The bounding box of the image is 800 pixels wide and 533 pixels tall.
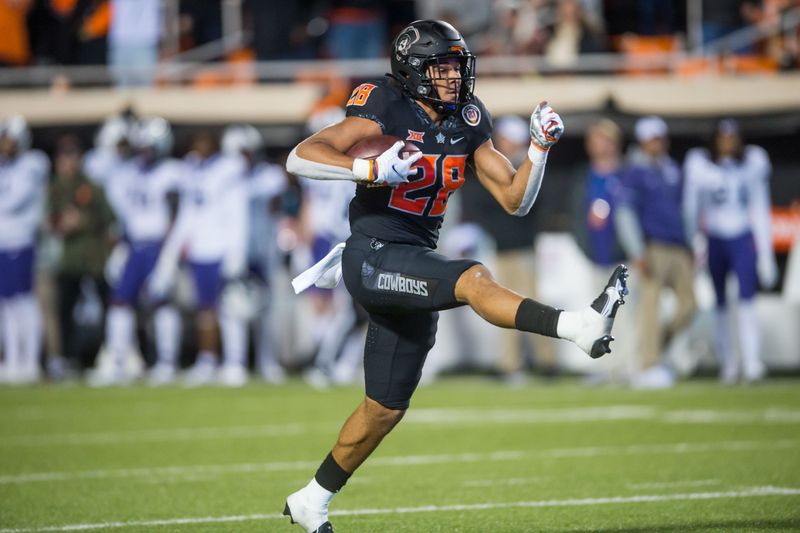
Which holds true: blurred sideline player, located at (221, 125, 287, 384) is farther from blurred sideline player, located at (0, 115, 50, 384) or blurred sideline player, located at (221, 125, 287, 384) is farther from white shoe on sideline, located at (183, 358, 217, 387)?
blurred sideline player, located at (0, 115, 50, 384)

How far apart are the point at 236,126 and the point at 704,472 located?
7.77 metres

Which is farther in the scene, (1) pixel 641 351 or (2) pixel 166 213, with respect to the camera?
(2) pixel 166 213

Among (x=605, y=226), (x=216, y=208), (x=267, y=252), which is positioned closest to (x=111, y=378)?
(x=216, y=208)

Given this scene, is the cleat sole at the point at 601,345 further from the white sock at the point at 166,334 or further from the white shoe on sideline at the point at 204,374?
the white sock at the point at 166,334

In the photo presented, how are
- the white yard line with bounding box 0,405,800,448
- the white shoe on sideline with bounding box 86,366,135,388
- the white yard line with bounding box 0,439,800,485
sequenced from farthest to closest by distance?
the white shoe on sideline with bounding box 86,366,135,388 < the white yard line with bounding box 0,405,800,448 < the white yard line with bounding box 0,439,800,485

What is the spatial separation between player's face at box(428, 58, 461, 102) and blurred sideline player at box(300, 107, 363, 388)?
6.18m

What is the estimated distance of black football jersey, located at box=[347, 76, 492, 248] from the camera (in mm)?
5012

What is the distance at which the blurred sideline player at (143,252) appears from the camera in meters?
12.1

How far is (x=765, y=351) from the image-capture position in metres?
11.9

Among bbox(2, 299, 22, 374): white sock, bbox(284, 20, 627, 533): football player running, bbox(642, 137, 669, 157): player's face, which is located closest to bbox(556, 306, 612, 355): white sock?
bbox(284, 20, 627, 533): football player running

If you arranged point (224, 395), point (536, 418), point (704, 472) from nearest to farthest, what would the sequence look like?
point (704, 472) < point (536, 418) < point (224, 395)

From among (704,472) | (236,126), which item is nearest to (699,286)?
(236,126)

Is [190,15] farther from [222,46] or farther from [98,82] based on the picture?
[98,82]

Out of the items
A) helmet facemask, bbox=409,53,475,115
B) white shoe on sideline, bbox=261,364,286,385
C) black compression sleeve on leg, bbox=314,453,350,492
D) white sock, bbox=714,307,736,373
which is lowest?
white shoe on sideline, bbox=261,364,286,385
